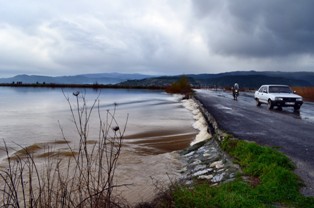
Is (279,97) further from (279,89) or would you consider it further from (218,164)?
(218,164)

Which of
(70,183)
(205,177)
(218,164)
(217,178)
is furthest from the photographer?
(218,164)

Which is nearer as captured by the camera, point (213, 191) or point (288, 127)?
point (213, 191)

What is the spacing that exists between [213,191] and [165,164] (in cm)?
516

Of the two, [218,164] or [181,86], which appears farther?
[181,86]

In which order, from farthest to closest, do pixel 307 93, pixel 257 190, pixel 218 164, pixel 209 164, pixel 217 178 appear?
1. pixel 307 93
2. pixel 209 164
3. pixel 218 164
4. pixel 217 178
5. pixel 257 190

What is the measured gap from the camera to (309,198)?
20.9 feet

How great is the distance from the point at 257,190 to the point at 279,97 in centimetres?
2003

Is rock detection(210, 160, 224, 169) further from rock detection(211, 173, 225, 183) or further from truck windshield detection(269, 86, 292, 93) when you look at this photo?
truck windshield detection(269, 86, 292, 93)

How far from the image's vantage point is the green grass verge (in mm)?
6406

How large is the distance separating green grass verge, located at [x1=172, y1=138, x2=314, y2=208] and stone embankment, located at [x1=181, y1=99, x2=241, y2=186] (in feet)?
1.77

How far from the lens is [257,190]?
6.93 m

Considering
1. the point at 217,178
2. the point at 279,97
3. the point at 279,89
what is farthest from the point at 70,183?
the point at 279,89

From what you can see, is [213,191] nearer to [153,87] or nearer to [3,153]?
[3,153]

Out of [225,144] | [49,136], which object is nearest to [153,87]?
[49,136]
